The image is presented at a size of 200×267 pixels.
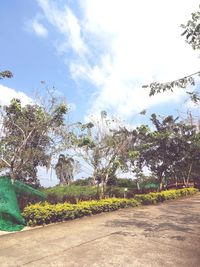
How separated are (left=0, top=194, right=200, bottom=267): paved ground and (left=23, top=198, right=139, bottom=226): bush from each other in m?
0.41

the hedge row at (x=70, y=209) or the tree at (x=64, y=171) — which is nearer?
the hedge row at (x=70, y=209)

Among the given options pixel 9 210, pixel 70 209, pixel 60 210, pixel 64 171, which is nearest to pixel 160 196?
pixel 70 209

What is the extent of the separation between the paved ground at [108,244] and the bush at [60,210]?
1.33 feet

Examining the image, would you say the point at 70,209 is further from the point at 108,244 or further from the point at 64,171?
the point at 64,171

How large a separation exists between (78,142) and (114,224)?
7.46 m

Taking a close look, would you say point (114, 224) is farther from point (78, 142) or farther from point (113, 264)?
point (78, 142)

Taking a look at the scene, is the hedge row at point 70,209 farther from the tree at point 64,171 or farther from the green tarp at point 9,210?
the tree at point 64,171

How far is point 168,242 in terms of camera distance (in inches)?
355

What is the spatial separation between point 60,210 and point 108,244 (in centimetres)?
400

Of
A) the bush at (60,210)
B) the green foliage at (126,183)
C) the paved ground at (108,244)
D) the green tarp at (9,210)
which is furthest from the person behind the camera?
the green foliage at (126,183)

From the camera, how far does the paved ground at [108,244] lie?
23.8 ft

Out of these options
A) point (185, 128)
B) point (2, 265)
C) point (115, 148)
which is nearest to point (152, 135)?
point (185, 128)

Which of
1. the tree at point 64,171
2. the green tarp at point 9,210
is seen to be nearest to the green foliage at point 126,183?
the tree at point 64,171

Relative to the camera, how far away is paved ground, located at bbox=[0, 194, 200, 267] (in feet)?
23.8
